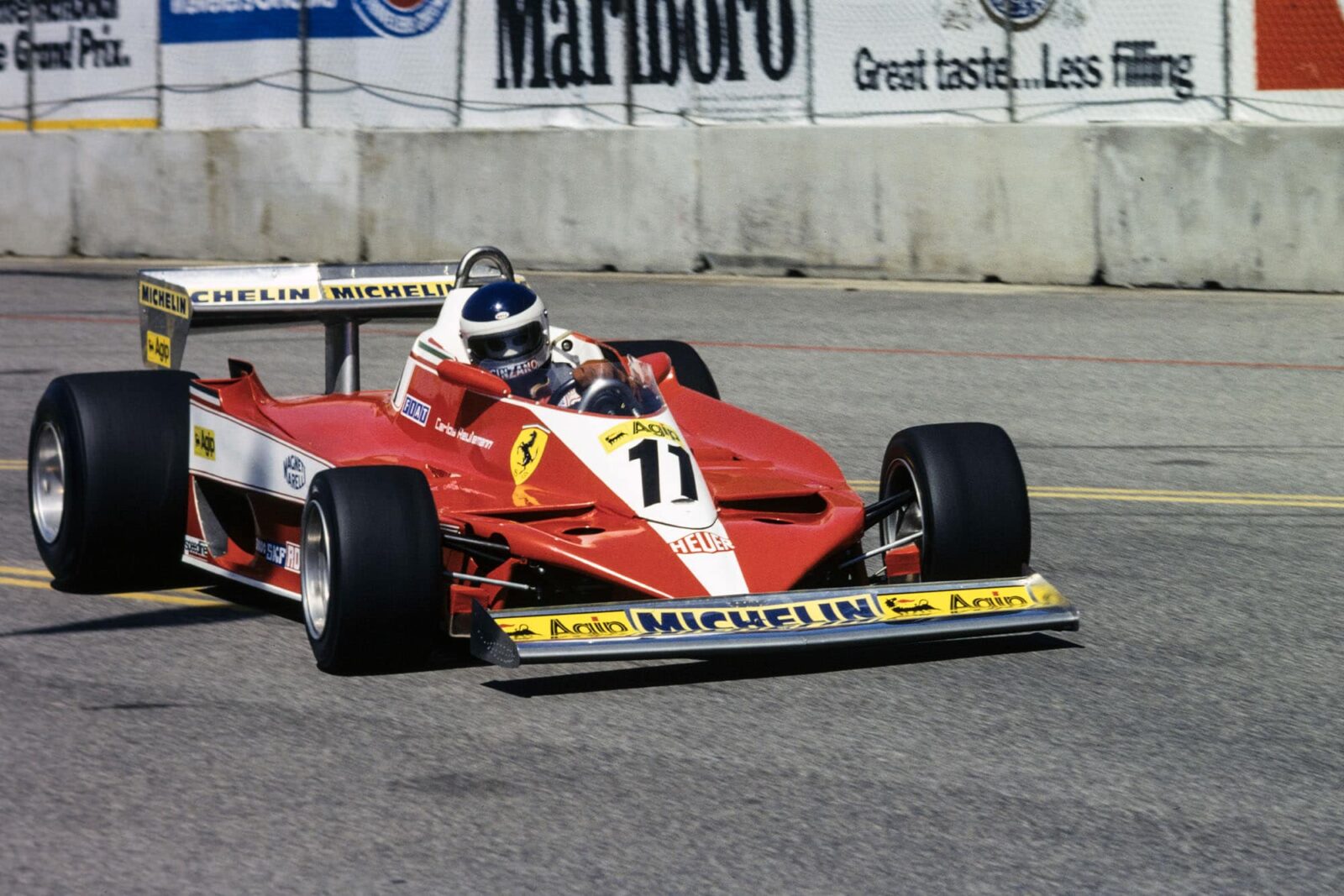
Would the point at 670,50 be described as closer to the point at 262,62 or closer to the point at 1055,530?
the point at 262,62

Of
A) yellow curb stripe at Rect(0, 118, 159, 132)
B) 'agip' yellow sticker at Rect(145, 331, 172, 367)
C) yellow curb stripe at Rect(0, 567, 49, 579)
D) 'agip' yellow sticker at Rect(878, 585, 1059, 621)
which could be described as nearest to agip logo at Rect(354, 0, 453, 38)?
yellow curb stripe at Rect(0, 118, 159, 132)

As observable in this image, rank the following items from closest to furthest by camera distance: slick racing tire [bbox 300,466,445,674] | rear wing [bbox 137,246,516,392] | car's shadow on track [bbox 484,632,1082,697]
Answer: slick racing tire [bbox 300,466,445,674]
car's shadow on track [bbox 484,632,1082,697]
rear wing [bbox 137,246,516,392]

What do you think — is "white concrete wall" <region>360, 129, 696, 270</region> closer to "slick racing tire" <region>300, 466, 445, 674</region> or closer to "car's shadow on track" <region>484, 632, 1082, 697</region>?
"car's shadow on track" <region>484, 632, 1082, 697</region>

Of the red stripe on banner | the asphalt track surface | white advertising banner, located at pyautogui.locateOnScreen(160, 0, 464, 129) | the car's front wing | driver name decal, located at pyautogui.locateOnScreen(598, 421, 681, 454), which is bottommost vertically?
the asphalt track surface

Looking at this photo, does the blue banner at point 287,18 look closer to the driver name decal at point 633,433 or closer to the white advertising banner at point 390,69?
the white advertising banner at point 390,69

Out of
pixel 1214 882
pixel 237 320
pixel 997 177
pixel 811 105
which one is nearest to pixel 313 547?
pixel 237 320

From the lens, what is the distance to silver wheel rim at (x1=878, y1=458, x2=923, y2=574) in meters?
6.38

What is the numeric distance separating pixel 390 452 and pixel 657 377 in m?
1.13

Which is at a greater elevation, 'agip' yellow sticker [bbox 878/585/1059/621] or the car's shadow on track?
'agip' yellow sticker [bbox 878/585/1059/621]

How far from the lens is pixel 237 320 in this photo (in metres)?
8.12

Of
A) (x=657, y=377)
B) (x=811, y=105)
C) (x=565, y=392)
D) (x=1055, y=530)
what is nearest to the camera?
(x=565, y=392)

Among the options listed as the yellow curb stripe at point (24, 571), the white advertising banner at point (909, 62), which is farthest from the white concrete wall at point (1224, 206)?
the yellow curb stripe at point (24, 571)

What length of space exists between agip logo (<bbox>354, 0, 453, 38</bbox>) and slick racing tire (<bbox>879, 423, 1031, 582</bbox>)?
13906mm

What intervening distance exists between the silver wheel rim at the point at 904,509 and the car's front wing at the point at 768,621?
1.97ft
